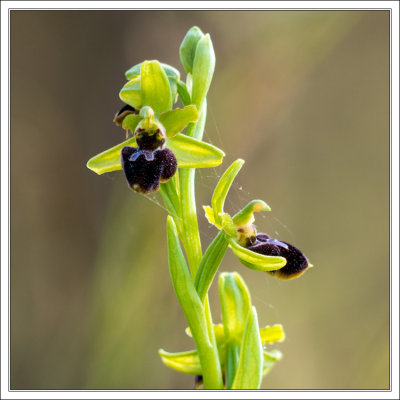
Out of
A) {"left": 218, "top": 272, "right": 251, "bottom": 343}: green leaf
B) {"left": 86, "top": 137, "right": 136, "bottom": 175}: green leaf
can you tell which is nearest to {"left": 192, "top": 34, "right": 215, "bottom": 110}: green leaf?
{"left": 86, "top": 137, "right": 136, "bottom": 175}: green leaf

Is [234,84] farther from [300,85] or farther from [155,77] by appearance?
[155,77]

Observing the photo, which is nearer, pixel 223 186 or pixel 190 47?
pixel 223 186

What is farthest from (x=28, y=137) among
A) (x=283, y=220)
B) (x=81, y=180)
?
(x=283, y=220)

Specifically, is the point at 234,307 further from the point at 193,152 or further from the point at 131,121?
the point at 131,121

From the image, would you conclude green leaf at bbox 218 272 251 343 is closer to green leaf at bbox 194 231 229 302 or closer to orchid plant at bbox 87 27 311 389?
orchid plant at bbox 87 27 311 389

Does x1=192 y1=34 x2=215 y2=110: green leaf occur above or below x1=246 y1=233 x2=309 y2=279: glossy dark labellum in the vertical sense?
above

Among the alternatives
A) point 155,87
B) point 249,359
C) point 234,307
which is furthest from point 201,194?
point 249,359
